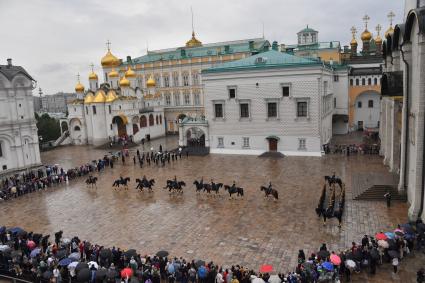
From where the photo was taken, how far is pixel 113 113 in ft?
Answer: 151

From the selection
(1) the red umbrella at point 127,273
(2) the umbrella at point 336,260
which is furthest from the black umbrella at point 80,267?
(2) the umbrella at point 336,260

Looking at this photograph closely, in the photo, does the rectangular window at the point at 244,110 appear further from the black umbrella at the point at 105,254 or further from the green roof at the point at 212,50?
the black umbrella at the point at 105,254

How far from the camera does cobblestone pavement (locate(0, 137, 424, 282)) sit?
1524cm

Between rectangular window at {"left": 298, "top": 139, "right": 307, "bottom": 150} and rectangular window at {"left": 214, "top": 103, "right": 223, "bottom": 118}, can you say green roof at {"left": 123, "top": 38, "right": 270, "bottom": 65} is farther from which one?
rectangular window at {"left": 298, "top": 139, "right": 307, "bottom": 150}

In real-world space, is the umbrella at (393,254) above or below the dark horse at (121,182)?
below

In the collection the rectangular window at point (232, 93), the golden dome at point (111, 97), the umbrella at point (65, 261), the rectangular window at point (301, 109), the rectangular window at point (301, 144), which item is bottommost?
the umbrella at point (65, 261)

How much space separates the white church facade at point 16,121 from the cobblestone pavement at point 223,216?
8.69 metres

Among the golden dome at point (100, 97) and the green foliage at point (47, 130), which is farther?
the green foliage at point (47, 130)

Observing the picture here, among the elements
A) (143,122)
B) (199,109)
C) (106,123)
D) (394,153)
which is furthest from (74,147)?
(394,153)

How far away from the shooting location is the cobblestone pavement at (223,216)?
1524 cm

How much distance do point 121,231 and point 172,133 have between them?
3589 centimetres

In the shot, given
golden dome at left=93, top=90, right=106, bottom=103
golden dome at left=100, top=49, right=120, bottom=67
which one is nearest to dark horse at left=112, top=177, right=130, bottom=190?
golden dome at left=93, top=90, right=106, bottom=103

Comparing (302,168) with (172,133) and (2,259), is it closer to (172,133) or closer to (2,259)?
(2,259)

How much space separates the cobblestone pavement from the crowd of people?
2.22ft
